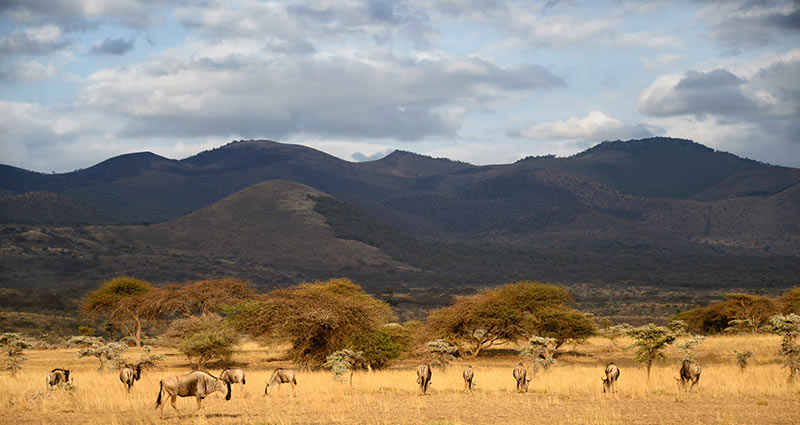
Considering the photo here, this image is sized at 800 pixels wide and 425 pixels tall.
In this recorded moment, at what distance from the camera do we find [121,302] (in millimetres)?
50781

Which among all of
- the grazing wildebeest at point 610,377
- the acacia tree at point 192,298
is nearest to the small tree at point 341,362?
the grazing wildebeest at point 610,377

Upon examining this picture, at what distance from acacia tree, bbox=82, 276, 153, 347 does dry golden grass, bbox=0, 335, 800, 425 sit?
1987cm

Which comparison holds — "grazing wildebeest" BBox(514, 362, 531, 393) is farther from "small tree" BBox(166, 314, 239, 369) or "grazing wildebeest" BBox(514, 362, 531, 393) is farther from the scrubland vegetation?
"small tree" BBox(166, 314, 239, 369)

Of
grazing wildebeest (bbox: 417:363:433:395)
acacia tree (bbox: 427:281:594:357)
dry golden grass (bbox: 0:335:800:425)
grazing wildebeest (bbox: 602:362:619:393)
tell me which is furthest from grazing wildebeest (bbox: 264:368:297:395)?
acacia tree (bbox: 427:281:594:357)

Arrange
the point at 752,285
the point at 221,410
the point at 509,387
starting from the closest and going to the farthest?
the point at 221,410, the point at 509,387, the point at 752,285

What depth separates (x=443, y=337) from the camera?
1709 inches

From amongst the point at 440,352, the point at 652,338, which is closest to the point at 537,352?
the point at 440,352

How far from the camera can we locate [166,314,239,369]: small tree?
37.5m

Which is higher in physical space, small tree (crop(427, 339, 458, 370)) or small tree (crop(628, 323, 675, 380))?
small tree (crop(628, 323, 675, 380))

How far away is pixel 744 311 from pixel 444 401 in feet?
137

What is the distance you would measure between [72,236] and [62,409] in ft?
543

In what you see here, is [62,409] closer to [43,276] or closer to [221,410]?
[221,410]

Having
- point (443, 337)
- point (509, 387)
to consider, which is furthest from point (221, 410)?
point (443, 337)

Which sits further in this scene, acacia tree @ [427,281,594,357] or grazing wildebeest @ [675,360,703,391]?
acacia tree @ [427,281,594,357]
